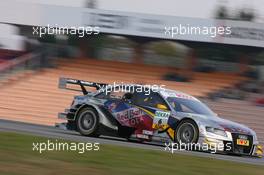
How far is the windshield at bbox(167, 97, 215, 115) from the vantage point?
14.5 metres

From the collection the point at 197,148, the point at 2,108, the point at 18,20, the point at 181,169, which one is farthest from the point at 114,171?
the point at 18,20

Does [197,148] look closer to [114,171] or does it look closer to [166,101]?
[166,101]

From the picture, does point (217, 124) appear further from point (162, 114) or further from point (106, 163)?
point (106, 163)

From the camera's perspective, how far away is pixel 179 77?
2706 centimetres

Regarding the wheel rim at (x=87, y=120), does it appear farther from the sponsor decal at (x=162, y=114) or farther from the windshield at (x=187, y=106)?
the windshield at (x=187, y=106)

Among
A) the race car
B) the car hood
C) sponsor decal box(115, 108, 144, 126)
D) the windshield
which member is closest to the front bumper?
the race car

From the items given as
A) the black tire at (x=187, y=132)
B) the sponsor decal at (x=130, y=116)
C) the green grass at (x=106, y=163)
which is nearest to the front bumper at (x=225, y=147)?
the black tire at (x=187, y=132)

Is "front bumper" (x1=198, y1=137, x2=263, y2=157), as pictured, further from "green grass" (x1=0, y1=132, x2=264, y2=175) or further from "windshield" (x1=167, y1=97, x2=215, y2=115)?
"green grass" (x1=0, y1=132, x2=264, y2=175)

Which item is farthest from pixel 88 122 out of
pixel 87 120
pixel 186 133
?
pixel 186 133

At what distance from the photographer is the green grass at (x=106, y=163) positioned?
8.61 m

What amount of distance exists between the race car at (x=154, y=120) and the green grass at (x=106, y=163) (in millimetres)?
3103

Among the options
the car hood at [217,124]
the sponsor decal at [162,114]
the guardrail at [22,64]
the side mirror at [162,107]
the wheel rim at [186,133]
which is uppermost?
the guardrail at [22,64]

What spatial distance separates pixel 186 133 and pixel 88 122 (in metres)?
2.35

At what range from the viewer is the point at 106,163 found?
915 cm
